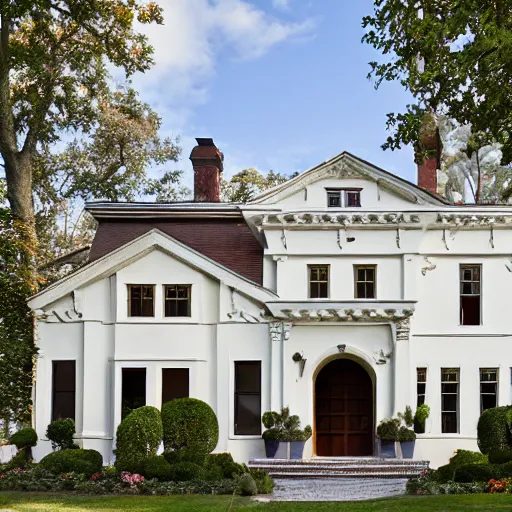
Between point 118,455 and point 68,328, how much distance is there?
18.0ft

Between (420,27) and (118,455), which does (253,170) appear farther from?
(420,27)

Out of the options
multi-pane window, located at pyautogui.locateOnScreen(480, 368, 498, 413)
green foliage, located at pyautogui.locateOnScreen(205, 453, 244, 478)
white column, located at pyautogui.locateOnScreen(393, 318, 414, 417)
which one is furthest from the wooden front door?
green foliage, located at pyautogui.locateOnScreen(205, 453, 244, 478)

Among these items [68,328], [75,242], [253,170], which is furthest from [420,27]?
[253,170]

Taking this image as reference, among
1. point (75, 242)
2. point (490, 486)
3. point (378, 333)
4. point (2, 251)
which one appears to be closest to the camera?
point (490, 486)

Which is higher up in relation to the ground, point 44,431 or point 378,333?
point 378,333

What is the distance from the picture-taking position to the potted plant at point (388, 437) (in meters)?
25.3

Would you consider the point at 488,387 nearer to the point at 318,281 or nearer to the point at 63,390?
the point at 318,281

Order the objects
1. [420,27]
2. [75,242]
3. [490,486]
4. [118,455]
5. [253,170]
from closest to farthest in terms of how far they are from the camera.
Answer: [420,27] < [490,486] < [118,455] < [75,242] < [253,170]

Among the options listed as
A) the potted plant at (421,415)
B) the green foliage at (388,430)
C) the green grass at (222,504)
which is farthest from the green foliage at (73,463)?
the potted plant at (421,415)

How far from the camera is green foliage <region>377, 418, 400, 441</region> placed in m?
25.3

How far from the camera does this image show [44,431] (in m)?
26.3

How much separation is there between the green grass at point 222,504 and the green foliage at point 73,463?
2625mm

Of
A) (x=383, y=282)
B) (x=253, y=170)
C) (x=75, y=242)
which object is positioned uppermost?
(x=253, y=170)

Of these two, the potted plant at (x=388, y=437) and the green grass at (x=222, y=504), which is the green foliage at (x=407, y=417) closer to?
the potted plant at (x=388, y=437)
